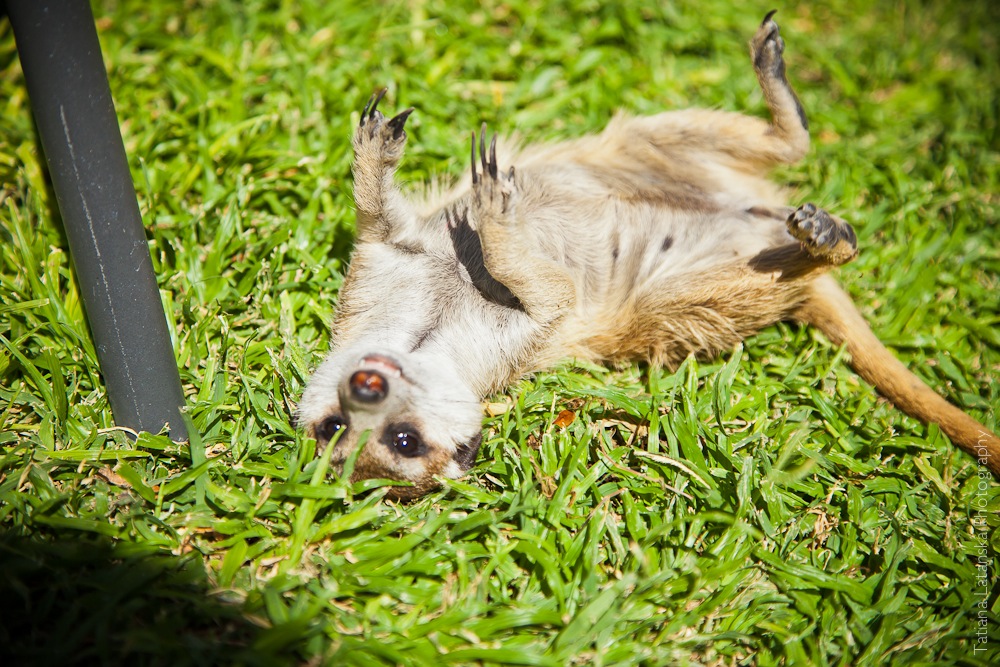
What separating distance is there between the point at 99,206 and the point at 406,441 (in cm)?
143

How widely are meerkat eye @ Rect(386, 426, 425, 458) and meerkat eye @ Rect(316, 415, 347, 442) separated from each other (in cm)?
23

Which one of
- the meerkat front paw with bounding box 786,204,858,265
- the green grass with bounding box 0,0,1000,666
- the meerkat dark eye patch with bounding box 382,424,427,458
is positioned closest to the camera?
the green grass with bounding box 0,0,1000,666

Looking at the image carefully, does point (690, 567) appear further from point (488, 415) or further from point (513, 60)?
point (513, 60)

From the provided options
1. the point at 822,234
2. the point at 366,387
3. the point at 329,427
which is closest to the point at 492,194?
the point at 366,387

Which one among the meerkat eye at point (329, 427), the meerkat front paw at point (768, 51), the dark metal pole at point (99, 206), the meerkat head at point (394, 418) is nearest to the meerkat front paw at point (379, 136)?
the meerkat head at point (394, 418)

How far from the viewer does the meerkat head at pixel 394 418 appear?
9.26 feet

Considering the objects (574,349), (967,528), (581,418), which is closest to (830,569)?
(967,528)

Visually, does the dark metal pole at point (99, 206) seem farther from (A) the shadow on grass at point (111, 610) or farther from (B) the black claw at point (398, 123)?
(B) the black claw at point (398, 123)

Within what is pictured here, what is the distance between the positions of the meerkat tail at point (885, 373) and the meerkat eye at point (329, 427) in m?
2.35

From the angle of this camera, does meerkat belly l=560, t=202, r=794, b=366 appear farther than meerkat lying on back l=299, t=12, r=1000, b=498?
Yes

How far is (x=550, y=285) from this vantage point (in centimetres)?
322

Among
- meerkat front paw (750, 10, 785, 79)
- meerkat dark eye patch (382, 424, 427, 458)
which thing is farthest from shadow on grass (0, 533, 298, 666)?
meerkat front paw (750, 10, 785, 79)

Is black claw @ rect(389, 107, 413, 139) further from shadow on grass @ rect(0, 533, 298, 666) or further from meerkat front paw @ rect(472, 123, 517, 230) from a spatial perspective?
shadow on grass @ rect(0, 533, 298, 666)

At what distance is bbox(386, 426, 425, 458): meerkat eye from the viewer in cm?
288
